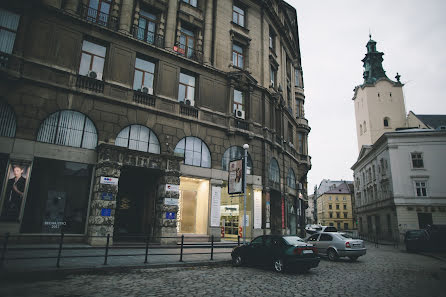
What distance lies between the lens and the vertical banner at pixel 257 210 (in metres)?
21.9

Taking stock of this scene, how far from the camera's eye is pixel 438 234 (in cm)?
2067

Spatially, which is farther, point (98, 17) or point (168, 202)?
point (98, 17)

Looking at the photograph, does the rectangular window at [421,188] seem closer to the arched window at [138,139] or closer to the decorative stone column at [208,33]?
the decorative stone column at [208,33]

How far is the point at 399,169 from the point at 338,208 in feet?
204

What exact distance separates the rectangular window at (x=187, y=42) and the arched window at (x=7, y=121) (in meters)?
11.6

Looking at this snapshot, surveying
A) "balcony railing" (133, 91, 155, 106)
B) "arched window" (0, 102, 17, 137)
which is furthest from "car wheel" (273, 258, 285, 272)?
"arched window" (0, 102, 17, 137)

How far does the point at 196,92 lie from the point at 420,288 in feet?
56.4

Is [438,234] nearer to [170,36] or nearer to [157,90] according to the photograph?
[157,90]

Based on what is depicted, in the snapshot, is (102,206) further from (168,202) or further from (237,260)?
(237,260)

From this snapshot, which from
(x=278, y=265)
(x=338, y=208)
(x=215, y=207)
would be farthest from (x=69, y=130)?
(x=338, y=208)

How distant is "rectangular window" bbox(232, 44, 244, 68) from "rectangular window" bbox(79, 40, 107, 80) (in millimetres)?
10978

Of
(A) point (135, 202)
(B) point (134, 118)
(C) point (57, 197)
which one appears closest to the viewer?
(C) point (57, 197)

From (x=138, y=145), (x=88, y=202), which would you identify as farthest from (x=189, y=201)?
(x=88, y=202)

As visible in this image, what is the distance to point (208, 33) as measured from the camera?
2225cm
